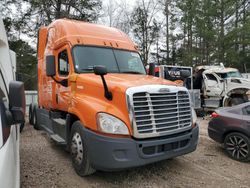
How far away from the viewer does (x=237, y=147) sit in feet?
21.2

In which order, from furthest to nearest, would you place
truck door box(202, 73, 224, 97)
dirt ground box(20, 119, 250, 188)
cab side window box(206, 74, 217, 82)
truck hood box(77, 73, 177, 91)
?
cab side window box(206, 74, 217, 82), truck door box(202, 73, 224, 97), dirt ground box(20, 119, 250, 188), truck hood box(77, 73, 177, 91)

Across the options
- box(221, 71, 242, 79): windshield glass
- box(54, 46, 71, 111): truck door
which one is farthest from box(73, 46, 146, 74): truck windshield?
box(221, 71, 242, 79): windshield glass

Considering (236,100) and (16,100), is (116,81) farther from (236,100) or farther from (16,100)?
(236,100)

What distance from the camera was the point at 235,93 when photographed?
591 inches

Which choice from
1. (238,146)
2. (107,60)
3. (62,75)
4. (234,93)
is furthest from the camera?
(234,93)

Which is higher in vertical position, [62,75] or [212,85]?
[62,75]

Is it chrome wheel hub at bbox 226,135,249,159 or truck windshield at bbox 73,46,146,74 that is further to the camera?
chrome wheel hub at bbox 226,135,249,159

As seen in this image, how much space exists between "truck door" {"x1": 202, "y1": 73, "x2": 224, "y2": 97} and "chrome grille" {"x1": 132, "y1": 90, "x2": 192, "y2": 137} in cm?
1131

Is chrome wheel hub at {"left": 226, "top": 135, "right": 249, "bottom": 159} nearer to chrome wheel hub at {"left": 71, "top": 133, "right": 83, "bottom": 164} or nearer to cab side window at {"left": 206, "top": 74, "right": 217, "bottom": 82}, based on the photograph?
chrome wheel hub at {"left": 71, "top": 133, "right": 83, "bottom": 164}

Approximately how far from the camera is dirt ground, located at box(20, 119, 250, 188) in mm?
4832

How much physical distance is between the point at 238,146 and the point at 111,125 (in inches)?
144

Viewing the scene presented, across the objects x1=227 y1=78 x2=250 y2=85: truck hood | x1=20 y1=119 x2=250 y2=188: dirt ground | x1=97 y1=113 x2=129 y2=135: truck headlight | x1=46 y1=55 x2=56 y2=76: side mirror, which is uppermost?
x1=46 y1=55 x2=56 y2=76: side mirror

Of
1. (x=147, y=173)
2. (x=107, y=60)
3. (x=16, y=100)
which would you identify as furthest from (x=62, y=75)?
(x=16, y=100)

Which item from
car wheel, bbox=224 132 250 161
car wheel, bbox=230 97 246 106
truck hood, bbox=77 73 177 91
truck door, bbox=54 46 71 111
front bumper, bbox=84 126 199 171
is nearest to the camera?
front bumper, bbox=84 126 199 171
